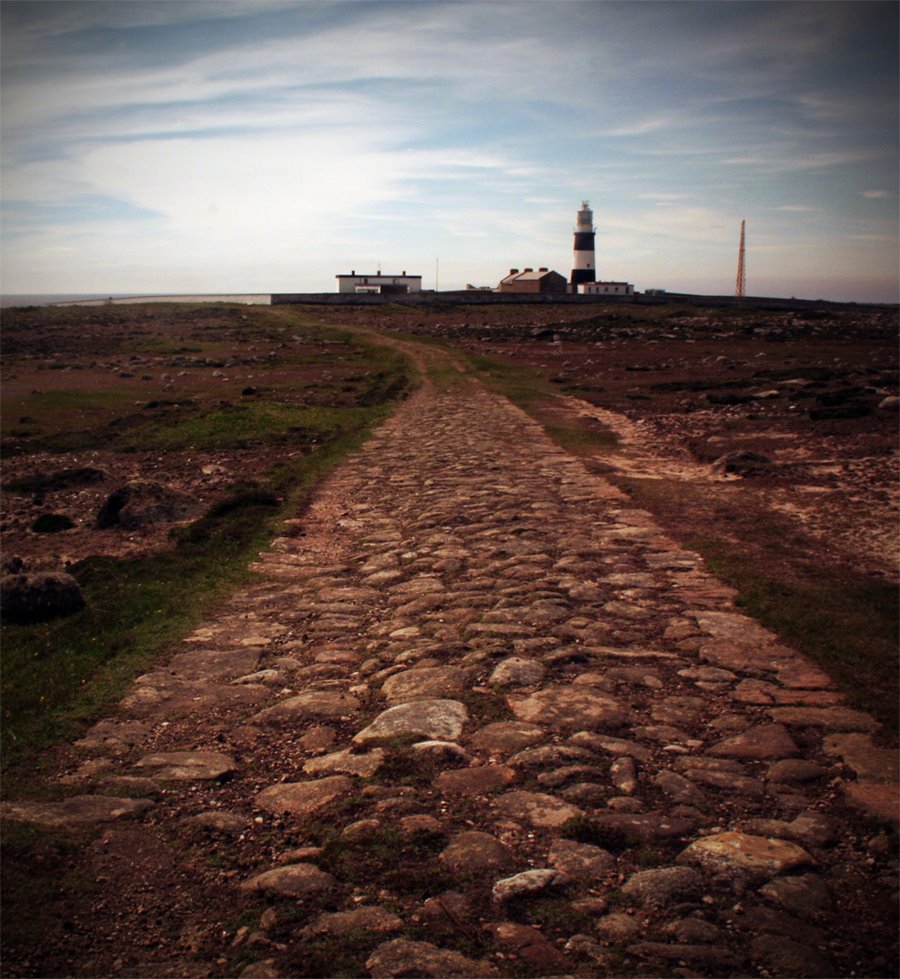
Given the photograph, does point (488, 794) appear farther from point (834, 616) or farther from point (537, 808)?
point (834, 616)

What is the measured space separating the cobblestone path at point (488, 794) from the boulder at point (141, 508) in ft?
12.4

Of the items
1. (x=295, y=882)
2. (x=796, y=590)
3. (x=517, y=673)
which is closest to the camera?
(x=295, y=882)

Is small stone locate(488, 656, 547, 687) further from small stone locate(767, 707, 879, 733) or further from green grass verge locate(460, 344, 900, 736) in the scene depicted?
green grass verge locate(460, 344, 900, 736)

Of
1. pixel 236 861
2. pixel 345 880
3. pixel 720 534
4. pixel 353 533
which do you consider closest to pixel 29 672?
pixel 236 861

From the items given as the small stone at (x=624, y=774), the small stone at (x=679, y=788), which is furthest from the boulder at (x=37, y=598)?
the small stone at (x=679, y=788)

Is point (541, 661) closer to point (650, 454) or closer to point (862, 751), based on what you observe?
point (862, 751)

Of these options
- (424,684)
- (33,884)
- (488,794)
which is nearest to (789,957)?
(488,794)

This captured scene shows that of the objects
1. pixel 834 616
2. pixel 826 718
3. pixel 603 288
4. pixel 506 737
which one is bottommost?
pixel 506 737

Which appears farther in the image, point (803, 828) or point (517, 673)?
point (517, 673)

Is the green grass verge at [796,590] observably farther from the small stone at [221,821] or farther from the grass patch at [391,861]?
the small stone at [221,821]

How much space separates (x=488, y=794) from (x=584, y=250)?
8952cm

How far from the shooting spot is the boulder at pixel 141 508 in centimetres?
1038

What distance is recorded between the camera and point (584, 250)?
289ft

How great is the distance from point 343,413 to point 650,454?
8319 mm
